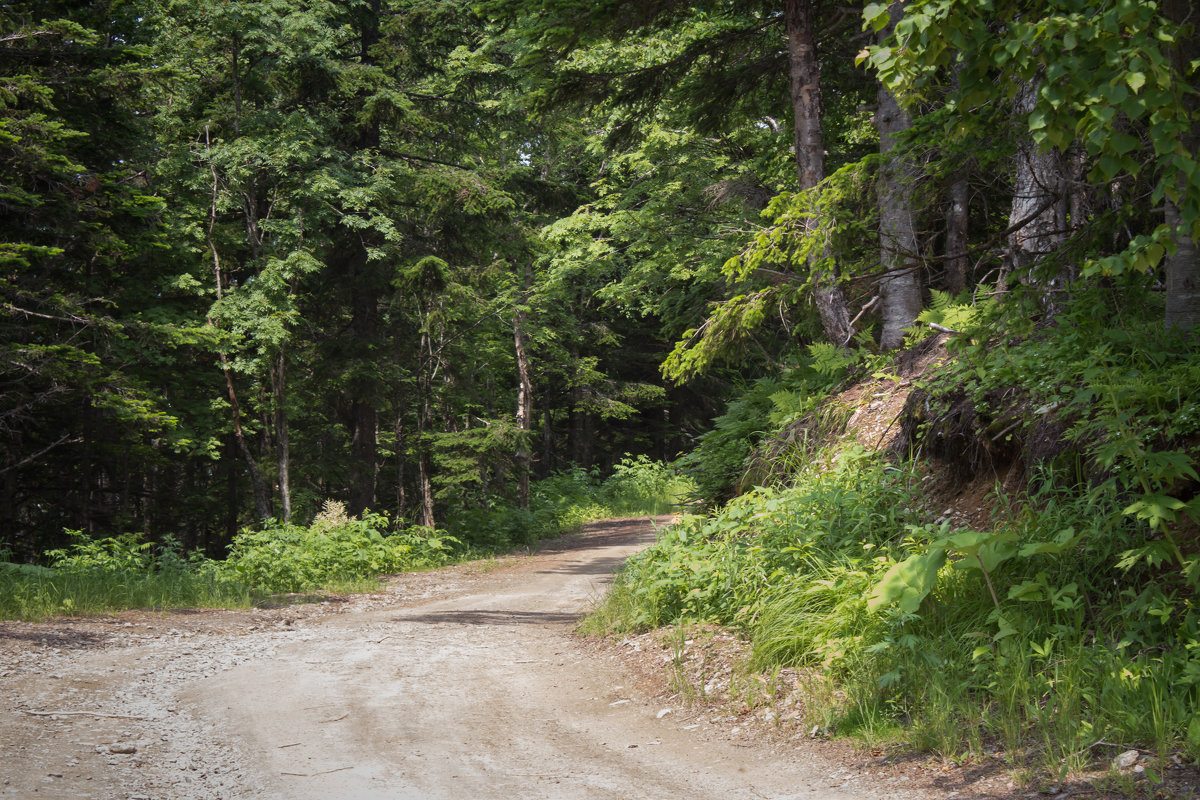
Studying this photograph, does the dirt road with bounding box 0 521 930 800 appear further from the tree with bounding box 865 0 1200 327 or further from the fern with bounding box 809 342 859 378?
the fern with bounding box 809 342 859 378

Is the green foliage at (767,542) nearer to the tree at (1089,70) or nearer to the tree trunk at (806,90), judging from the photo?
the tree at (1089,70)

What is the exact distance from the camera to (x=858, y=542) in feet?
20.9

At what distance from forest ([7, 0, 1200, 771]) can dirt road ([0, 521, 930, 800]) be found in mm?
913

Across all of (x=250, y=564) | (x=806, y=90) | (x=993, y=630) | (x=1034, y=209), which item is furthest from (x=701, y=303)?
(x=993, y=630)

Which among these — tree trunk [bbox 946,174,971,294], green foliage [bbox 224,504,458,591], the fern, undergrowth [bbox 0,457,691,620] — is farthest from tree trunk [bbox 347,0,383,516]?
tree trunk [bbox 946,174,971,294]

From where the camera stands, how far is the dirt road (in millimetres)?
4195

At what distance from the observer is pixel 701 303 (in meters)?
17.7

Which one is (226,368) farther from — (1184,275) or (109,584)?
(1184,275)

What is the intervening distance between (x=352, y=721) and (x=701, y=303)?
13548 mm

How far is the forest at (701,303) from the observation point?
14.5ft

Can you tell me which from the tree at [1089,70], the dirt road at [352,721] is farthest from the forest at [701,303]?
the dirt road at [352,721]

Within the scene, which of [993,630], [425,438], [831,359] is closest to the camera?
[993,630]

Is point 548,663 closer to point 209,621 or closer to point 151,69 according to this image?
point 209,621

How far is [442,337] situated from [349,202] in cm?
401
